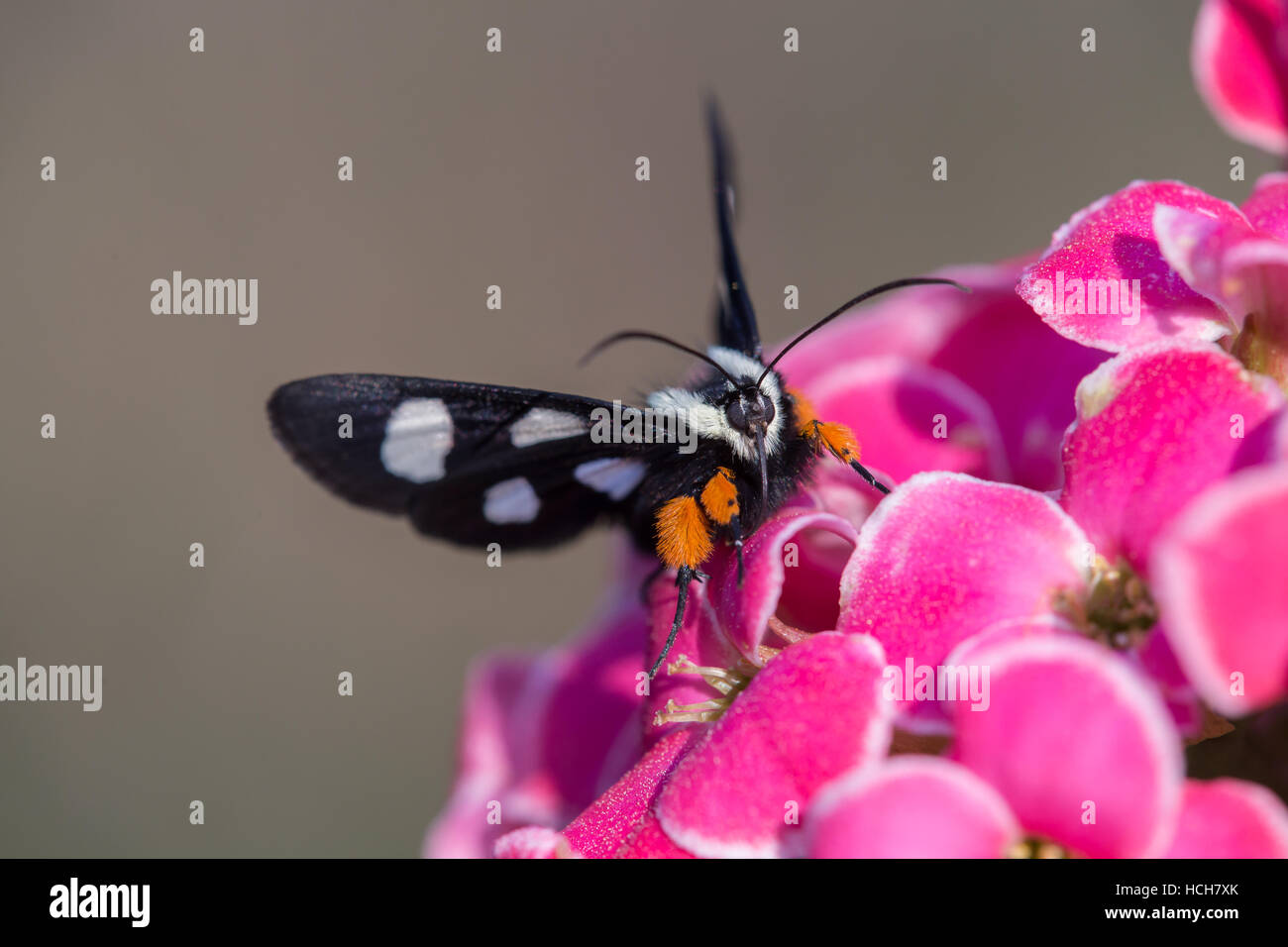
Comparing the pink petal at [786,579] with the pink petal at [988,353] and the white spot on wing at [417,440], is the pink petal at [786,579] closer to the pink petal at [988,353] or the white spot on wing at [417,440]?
the pink petal at [988,353]

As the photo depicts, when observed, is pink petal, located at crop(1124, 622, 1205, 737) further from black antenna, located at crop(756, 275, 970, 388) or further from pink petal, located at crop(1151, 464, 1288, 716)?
black antenna, located at crop(756, 275, 970, 388)

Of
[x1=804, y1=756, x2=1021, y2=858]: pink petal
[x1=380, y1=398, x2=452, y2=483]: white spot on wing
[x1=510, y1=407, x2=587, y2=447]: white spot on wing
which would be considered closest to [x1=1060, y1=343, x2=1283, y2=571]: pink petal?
[x1=804, y1=756, x2=1021, y2=858]: pink petal

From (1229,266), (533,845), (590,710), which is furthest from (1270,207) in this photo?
(590,710)

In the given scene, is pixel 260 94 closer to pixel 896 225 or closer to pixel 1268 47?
pixel 896 225

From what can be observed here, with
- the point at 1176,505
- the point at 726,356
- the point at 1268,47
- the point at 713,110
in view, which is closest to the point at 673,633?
the point at 726,356

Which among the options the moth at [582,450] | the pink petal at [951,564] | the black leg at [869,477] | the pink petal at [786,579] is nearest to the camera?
the pink petal at [951,564]

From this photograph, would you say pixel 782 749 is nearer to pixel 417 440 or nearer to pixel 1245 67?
pixel 417 440

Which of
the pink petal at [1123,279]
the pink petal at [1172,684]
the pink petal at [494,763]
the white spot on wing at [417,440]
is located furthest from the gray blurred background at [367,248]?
the pink petal at [1172,684]
